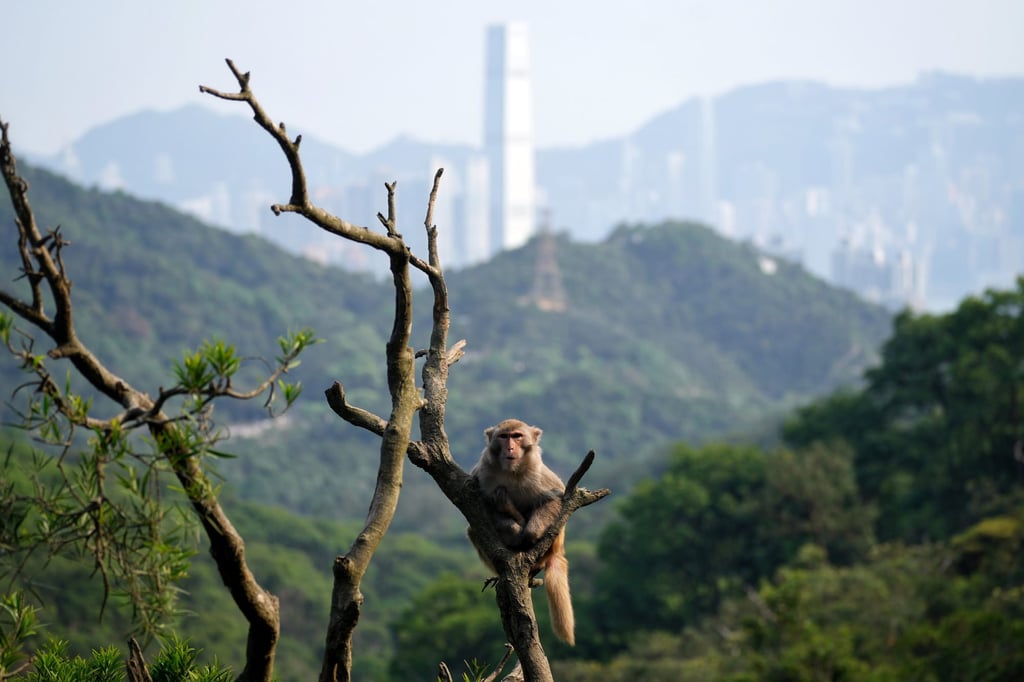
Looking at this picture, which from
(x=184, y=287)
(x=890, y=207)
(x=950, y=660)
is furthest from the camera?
(x=890, y=207)

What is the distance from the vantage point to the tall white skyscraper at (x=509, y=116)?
190 meters

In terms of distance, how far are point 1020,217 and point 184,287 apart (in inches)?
5220

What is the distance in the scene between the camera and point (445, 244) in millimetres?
172625

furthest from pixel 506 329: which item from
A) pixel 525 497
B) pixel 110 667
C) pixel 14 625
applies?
pixel 14 625

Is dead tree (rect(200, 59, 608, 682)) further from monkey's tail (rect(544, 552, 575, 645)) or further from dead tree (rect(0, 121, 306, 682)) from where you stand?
monkey's tail (rect(544, 552, 575, 645))

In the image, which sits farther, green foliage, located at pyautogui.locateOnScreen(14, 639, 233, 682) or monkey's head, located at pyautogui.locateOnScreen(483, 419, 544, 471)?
monkey's head, located at pyautogui.locateOnScreen(483, 419, 544, 471)

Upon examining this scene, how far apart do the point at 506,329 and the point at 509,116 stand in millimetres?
113819

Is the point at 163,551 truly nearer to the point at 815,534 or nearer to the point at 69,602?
the point at 815,534

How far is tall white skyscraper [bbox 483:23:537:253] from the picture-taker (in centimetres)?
18999

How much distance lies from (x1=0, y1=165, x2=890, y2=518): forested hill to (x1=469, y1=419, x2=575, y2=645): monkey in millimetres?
49082

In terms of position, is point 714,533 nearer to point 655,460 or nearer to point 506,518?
point 655,460

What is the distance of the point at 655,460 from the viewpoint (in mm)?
54125

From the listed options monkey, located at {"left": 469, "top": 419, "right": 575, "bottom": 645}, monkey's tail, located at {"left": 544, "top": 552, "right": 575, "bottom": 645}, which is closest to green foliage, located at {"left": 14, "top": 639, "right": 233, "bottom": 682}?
monkey, located at {"left": 469, "top": 419, "right": 575, "bottom": 645}

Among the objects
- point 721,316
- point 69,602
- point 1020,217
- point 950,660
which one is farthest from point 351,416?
point 1020,217
